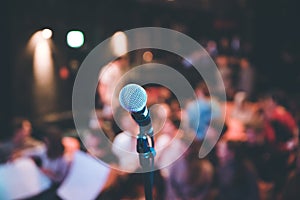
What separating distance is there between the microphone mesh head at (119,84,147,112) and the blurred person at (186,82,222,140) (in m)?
2.13

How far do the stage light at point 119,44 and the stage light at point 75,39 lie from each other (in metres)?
0.42

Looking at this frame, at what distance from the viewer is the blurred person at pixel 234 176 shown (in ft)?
9.81

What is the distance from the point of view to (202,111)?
12.9 feet

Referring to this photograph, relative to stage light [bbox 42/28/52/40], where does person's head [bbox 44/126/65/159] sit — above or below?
below

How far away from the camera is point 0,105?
3309mm

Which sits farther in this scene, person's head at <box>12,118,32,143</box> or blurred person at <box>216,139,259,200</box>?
person's head at <box>12,118,32,143</box>

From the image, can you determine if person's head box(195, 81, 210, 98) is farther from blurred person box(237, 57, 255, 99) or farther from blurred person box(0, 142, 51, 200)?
blurred person box(0, 142, 51, 200)

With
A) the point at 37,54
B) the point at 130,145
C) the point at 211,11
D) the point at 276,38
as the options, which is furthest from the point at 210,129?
the point at 211,11

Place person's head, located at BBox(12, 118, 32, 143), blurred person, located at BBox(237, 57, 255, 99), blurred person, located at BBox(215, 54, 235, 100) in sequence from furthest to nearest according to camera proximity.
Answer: blurred person, located at BBox(237, 57, 255, 99) < blurred person, located at BBox(215, 54, 235, 100) < person's head, located at BBox(12, 118, 32, 143)

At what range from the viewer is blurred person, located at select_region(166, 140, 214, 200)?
296 centimetres

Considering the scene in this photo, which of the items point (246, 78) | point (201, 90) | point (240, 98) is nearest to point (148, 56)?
point (201, 90)

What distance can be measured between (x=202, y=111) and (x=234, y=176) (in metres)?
1.02

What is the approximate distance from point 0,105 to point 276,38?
3.52 meters

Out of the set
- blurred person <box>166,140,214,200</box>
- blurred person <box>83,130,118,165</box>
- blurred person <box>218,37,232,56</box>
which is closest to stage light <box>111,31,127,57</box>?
blurred person <box>83,130,118,165</box>
